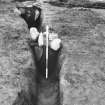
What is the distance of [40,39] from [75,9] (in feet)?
3.72

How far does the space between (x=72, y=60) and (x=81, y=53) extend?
179mm

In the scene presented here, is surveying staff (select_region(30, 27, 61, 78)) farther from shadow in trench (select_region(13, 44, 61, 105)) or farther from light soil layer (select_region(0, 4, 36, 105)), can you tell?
light soil layer (select_region(0, 4, 36, 105))

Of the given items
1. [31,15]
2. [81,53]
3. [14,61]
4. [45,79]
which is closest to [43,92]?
[45,79]

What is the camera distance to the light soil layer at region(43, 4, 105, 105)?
246 centimetres

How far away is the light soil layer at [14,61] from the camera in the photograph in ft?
8.13

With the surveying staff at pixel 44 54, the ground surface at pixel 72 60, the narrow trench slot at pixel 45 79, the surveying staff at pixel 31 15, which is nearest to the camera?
the ground surface at pixel 72 60

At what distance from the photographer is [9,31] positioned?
11.1 ft

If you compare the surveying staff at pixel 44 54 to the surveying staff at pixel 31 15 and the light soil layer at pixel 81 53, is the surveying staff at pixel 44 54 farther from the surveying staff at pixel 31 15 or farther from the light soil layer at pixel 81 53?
the surveying staff at pixel 31 15

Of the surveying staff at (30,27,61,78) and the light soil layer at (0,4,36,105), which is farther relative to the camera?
the surveying staff at (30,27,61,78)

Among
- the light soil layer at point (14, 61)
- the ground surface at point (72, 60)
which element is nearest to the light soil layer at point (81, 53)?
the ground surface at point (72, 60)

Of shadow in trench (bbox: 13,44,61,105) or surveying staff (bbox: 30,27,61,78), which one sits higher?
surveying staff (bbox: 30,27,61,78)

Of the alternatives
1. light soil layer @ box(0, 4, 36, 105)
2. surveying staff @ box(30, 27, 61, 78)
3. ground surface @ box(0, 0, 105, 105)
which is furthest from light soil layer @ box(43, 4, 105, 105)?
light soil layer @ box(0, 4, 36, 105)

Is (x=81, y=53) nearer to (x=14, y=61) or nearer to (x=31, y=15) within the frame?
(x=14, y=61)

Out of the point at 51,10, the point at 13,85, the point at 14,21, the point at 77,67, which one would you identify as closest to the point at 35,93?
the point at 13,85
